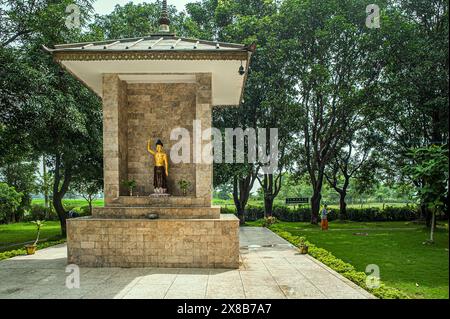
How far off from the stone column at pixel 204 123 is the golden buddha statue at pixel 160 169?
48.1 inches

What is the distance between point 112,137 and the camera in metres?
12.5

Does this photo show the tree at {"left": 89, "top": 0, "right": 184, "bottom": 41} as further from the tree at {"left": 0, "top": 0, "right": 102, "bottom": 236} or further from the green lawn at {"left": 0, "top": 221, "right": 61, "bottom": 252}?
the green lawn at {"left": 0, "top": 221, "right": 61, "bottom": 252}

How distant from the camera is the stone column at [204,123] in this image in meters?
12.6

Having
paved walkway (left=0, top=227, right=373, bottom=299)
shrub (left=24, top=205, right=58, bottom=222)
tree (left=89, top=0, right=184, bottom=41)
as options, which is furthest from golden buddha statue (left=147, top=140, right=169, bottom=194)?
shrub (left=24, top=205, right=58, bottom=222)

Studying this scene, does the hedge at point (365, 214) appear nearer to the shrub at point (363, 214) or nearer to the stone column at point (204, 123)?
the shrub at point (363, 214)

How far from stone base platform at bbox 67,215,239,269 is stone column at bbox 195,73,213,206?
143 cm

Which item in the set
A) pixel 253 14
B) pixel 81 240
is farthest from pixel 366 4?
pixel 81 240

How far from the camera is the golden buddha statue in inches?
507

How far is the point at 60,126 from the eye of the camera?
59.1 feet

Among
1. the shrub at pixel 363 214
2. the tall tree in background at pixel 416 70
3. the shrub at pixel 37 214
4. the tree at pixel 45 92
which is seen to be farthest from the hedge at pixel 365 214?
the shrub at pixel 37 214

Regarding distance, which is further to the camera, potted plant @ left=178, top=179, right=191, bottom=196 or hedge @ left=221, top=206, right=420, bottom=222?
hedge @ left=221, top=206, right=420, bottom=222
